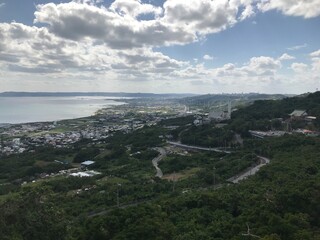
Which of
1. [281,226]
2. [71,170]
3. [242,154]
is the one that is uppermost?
[281,226]

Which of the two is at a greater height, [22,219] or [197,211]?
[22,219]

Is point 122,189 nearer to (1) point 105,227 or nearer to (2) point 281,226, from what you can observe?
(1) point 105,227

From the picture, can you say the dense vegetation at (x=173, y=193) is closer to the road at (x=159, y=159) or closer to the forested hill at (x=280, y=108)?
the forested hill at (x=280, y=108)

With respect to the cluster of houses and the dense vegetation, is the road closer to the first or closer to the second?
the dense vegetation

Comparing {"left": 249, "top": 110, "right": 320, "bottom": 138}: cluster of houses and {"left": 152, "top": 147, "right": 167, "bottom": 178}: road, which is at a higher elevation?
{"left": 249, "top": 110, "right": 320, "bottom": 138}: cluster of houses

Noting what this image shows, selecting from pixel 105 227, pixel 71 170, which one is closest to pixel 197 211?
pixel 105 227

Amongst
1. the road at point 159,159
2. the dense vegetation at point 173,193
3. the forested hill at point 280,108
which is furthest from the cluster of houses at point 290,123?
the road at point 159,159

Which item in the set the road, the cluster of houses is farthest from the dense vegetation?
the cluster of houses

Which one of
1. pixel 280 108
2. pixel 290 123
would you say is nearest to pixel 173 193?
pixel 290 123

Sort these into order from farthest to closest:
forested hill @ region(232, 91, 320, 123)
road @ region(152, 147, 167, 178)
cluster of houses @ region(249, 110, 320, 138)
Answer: forested hill @ region(232, 91, 320, 123), cluster of houses @ region(249, 110, 320, 138), road @ region(152, 147, 167, 178)

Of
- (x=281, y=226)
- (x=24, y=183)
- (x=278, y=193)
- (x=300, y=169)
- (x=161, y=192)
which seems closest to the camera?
(x=281, y=226)

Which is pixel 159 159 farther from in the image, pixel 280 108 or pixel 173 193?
pixel 280 108
